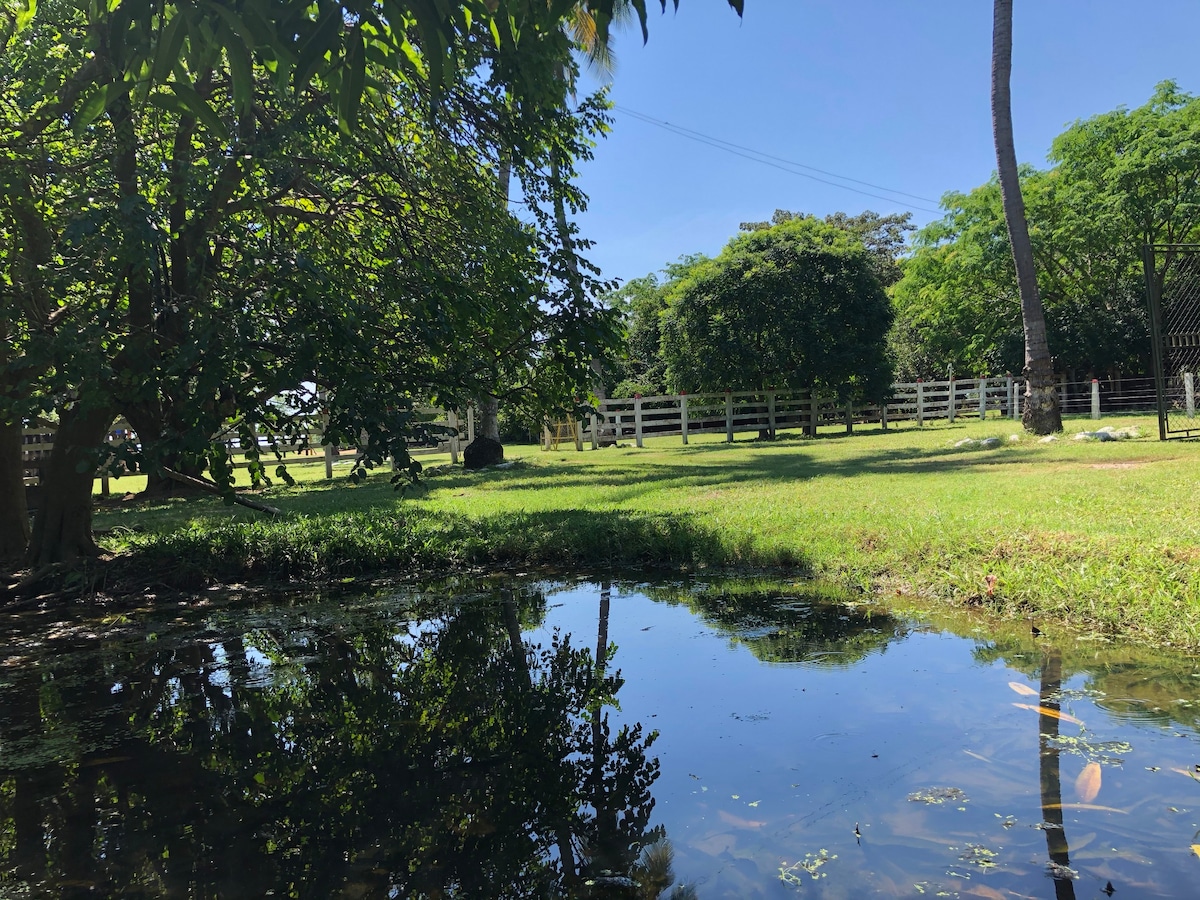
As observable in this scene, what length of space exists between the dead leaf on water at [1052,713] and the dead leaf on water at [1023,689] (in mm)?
116

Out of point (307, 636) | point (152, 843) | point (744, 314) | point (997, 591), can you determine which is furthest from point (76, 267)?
point (744, 314)

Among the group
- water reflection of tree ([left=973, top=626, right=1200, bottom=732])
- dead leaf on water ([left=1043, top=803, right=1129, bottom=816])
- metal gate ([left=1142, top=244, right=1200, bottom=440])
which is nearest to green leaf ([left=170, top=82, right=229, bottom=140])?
dead leaf on water ([left=1043, top=803, right=1129, bottom=816])

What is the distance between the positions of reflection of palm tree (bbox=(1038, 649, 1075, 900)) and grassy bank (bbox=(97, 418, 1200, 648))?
0.83m

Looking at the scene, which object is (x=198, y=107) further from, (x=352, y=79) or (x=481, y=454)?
(x=481, y=454)

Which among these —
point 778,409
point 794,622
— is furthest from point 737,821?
point 778,409

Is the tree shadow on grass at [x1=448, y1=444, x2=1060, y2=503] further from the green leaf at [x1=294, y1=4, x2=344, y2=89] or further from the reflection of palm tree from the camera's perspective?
the green leaf at [x1=294, y1=4, x2=344, y2=89]

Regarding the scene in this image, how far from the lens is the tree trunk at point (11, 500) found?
773cm

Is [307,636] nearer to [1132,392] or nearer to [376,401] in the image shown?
[376,401]

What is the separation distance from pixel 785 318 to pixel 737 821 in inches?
777

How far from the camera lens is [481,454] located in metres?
15.7

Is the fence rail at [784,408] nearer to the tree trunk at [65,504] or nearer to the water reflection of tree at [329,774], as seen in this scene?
the tree trunk at [65,504]

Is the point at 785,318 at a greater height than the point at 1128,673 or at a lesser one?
greater

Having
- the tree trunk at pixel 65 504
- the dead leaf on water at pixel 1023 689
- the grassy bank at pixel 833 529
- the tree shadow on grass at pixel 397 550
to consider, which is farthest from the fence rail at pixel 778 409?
the dead leaf on water at pixel 1023 689

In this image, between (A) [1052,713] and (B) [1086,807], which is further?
(A) [1052,713]
